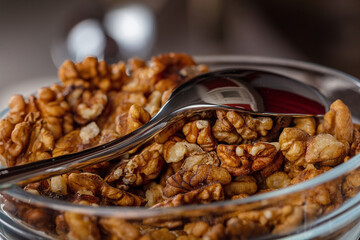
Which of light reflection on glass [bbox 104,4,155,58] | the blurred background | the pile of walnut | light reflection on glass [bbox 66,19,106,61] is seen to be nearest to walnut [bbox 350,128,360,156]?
the pile of walnut

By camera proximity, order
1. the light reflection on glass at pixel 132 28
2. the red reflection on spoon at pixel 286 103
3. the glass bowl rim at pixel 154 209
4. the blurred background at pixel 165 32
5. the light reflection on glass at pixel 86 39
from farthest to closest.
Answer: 1. the light reflection on glass at pixel 132 28
2. the light reflection on glass at pixel 86 39
3. the blurred background at pixel 165 32
4. the red reflection on spoon at pixel 286 103
5. the glass bowl rim at pixel 154 209

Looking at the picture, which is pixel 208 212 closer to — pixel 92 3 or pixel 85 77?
pixel 85 77

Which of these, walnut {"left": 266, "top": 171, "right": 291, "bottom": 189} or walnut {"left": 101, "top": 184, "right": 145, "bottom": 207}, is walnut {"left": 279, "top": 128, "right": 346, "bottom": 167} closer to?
walnut {"left": 266, "top": 171, "right": 291, "bottom": 189}

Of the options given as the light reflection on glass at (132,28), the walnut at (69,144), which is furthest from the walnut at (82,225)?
the light reflection on glass at (132,28)

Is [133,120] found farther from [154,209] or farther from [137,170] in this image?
[154,209]

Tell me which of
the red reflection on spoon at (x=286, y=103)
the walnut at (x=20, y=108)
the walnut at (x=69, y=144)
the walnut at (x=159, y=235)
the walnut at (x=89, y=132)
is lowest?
the walnut at (x=159, y=235)

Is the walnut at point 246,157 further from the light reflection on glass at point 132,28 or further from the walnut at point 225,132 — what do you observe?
the light reflection on glass at point 132,28

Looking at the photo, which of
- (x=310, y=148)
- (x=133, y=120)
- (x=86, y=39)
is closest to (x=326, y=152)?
(x=310, y=148)

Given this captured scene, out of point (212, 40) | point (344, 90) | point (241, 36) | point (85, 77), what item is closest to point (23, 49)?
point (212, 40)
